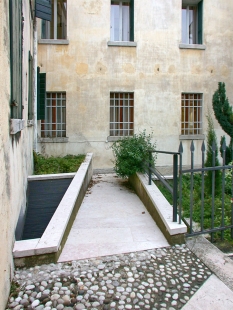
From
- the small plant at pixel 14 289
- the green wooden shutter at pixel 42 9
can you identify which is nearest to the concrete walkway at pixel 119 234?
the small plant at pixel 14 289

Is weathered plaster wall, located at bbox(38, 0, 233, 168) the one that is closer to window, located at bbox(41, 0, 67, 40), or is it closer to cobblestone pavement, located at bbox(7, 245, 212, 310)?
window, located at bbox(41, 0, 67, 40)

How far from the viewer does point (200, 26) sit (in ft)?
34.4

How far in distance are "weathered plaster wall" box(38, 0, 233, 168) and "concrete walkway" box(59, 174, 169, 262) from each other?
397cm

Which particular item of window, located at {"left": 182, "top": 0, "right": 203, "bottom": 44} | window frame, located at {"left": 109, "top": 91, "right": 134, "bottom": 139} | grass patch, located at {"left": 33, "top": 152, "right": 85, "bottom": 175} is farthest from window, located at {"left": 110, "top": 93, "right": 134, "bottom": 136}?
window, located at {"left": 182, "top": 0, "right": 203, "bottom": 44}

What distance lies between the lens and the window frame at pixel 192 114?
1055 cm

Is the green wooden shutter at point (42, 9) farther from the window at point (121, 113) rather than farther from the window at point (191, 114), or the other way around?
the window at point (191, 114)

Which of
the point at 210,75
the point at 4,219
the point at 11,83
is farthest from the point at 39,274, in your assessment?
the point at 210,75

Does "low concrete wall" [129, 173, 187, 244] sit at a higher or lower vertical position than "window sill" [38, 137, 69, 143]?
lower

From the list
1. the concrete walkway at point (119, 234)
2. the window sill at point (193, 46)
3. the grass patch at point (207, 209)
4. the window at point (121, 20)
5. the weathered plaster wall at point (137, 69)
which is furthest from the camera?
the window at point (121, 20)

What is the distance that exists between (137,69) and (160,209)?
22.3ft

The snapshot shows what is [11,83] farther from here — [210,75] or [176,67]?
[210,75]

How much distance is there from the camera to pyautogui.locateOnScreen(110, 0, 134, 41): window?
407 inches

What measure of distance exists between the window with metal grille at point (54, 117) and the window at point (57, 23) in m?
2.17

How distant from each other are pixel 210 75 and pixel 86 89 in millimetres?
4630
